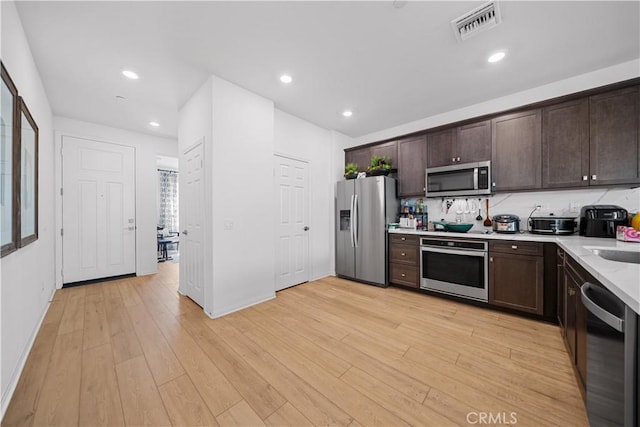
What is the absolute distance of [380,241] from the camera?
3.71 m

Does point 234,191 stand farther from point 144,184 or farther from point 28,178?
point 144,184

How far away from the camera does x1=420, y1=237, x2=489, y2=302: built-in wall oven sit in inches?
112

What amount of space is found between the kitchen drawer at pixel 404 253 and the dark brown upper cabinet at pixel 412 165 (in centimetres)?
88

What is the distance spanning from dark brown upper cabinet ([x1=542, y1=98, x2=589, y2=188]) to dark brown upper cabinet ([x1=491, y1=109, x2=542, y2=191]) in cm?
6

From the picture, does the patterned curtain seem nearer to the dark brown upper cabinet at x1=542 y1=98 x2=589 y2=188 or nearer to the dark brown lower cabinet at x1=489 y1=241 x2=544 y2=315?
the dark brown lower cabinet at x1=489 y1=241 x2=544 y2=315

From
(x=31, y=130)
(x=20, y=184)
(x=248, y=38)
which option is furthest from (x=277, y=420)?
(x=31, y=130)

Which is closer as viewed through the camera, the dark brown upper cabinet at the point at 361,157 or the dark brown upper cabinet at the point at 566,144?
the dark brown upper cabinet at the point at 566,144

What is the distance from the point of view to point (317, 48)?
222 cm

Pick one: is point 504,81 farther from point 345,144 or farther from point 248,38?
point 248,38

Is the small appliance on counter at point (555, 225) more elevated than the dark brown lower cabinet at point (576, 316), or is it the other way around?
the small appliance on counter at point (555, 225)

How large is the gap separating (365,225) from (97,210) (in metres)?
4.57

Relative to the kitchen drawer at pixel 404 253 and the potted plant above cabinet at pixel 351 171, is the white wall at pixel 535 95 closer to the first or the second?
the potted plant above cabinet at pixel 351 171

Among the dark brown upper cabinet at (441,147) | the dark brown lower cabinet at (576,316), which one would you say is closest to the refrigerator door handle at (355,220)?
the dark brown upper cabinet at (441,147)

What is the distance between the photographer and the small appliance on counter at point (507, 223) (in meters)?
2.86
